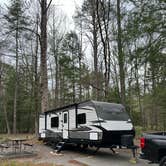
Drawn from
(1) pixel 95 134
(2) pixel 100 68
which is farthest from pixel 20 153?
(2) pixel 100 68

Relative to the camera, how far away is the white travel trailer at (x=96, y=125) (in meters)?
13.0

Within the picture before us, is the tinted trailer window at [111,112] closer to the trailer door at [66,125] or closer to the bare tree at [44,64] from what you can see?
the trailer door at [66,125]

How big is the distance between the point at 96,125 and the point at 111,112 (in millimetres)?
1007

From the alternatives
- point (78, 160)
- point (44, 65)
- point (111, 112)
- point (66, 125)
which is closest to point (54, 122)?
point (66, 125)

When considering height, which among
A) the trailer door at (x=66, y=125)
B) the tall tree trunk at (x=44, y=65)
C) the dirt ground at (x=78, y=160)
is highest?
the tall tree trunk at (x=44, y=65)

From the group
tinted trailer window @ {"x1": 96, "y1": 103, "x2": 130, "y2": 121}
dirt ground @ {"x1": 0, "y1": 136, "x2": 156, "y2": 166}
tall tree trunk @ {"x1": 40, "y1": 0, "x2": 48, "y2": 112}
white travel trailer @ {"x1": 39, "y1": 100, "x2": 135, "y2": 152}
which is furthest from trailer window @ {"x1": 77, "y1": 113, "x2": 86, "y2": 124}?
tall tree trunk @ {"x1": 40, "y1": 0, "x2": 48, "y2": 112}

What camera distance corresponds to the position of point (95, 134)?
519 inches

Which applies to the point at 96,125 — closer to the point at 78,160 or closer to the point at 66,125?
the point at 78,160

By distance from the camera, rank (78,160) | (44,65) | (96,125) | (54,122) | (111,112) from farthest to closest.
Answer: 1. (44,65)
2. (54,122)
3. (111,112)
4. (96,125)
5. (78,160)

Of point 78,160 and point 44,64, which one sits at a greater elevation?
point 44,64

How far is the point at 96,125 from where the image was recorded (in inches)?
520

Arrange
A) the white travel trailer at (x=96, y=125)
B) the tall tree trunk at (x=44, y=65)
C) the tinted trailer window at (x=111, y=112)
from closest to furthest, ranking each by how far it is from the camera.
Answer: the white travel trailer at (x=96, y=125) → the tinted trailer window at (x=111, y=112) → the tall tree trunk at (x=44, y=65)

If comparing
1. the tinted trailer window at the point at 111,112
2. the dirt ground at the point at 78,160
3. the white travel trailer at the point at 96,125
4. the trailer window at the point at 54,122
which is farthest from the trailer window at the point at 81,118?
the trailer window at the point at 54,122

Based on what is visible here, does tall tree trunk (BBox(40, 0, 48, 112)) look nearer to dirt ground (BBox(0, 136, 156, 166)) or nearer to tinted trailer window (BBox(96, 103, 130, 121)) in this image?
dirt ground (BBox(0, 136, 156, 166))
